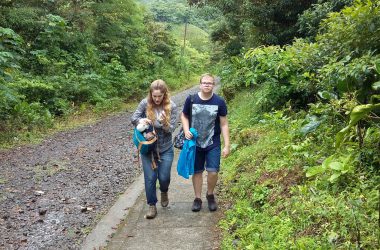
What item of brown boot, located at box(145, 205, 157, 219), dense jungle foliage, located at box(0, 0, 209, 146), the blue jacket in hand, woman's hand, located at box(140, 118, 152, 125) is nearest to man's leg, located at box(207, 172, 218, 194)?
the blue jacket in hand

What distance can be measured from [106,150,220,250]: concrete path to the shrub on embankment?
280 mm

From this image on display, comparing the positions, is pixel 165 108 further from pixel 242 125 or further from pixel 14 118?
pixel 14 118

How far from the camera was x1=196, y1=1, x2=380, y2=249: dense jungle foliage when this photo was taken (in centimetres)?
356

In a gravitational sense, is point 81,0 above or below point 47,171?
above

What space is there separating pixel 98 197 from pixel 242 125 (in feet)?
13.3

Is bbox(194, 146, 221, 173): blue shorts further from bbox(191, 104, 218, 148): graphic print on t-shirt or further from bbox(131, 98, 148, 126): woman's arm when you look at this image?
bbox(131, 98, 148, 126): woman's arm

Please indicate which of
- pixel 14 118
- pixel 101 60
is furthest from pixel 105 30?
pixel 14 118

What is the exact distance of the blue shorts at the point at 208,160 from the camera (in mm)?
5312

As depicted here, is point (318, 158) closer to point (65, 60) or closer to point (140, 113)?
point (140, 113)

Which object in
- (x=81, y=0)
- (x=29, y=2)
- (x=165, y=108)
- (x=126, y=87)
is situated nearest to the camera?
(x=165, y=108)

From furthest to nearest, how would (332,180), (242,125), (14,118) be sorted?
(14,118) → (242,125) → (332,180)

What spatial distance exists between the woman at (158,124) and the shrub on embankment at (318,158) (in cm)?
102

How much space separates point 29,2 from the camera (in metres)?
16.4

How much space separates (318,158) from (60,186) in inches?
177
